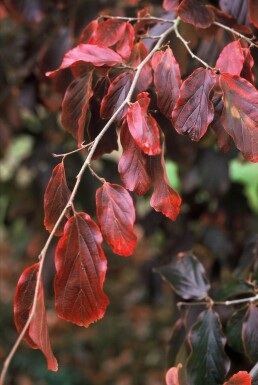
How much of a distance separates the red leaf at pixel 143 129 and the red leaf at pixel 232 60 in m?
0.18

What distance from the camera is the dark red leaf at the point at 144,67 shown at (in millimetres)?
1133

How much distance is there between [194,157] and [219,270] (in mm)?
397

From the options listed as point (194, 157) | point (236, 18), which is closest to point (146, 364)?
point (194, 157)

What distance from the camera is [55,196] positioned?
99 centimetres

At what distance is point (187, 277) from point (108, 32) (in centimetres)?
56

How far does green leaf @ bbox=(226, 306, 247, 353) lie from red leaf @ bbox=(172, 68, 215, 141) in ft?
1.47

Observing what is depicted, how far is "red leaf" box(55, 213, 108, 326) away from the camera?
0.94 m

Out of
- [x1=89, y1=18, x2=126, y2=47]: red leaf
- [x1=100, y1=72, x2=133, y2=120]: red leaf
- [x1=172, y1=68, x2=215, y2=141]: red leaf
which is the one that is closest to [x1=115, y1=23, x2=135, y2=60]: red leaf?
[x1=89, y1=18, x2=126, y2=47]: red leaf

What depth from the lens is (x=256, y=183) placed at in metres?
2.63

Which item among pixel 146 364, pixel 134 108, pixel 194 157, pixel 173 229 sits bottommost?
pixel 146 364

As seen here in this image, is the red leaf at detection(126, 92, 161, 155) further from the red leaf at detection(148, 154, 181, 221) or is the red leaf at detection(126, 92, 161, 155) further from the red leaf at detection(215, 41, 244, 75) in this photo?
the red leaf at detection(215, 41, 244, 75)

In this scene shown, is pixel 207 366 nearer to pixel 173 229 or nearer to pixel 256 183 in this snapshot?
pixel 173 229

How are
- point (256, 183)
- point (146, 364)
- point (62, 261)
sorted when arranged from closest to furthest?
point (62, 261)
point (256, 183)
point (146, 364)

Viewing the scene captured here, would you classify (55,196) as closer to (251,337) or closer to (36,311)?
(36,311)
